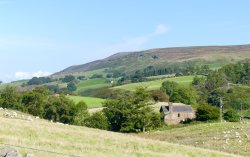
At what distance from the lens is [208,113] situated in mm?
109438

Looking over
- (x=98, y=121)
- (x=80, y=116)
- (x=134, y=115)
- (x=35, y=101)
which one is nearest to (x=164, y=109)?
(x=80, y=116)

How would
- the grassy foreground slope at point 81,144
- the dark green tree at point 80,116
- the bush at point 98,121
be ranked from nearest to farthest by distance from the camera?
the grassy foreground slope at point 81,144
the bush at point 98,121
the dark green tree at point 80,116

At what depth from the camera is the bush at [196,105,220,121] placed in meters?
108

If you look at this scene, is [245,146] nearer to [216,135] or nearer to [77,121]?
[216,135]

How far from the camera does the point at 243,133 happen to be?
56.4 metres

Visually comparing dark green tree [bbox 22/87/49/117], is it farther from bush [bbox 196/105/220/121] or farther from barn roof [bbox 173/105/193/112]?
bush [bbox 196/105/220/121]

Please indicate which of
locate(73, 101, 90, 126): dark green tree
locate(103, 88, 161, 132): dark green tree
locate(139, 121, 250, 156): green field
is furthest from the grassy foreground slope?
locate(73, 101, 90, 126): dark green tree

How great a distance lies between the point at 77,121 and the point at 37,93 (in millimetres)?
14135

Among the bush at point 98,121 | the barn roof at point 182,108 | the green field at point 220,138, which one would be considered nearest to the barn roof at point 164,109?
the barn roof at point 182,108

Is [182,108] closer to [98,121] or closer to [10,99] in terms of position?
[98,121]

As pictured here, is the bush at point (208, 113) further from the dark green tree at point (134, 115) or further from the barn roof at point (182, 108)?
the barn roof at point (182, 108)

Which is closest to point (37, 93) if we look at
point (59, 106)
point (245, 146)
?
point (59, 106)

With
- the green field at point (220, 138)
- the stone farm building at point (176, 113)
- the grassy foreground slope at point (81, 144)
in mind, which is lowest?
the stone farm building at point (176, 113)

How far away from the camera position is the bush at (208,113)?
107825 millimetres
